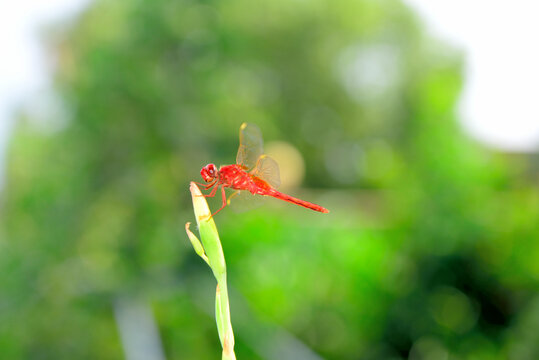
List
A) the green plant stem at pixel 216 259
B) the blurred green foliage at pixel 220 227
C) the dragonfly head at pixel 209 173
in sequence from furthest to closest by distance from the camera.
Result: 1. the blurred green foliage at pixel 220 227
2. the dragonfly head at pixel 209 173
3. the green plant stem at pixel 216 259

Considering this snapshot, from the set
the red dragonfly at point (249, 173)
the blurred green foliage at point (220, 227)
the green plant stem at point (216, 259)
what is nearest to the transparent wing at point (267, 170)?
the red dragonfly at point (249, 173)

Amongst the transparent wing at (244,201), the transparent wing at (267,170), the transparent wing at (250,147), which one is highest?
the transparent wing at (250,147)

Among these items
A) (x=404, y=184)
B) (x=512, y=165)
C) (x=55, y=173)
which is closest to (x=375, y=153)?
(x=404, y=184)

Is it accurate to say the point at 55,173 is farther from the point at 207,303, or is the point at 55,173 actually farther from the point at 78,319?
the point at 207,303

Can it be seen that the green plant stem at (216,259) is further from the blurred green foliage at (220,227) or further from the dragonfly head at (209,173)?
the blurred green foliage at (220,227)

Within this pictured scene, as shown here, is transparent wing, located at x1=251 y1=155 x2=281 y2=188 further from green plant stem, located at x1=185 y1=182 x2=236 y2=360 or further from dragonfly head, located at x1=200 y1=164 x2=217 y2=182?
green plant stem, located at x1=185 y1=182 x2=236 y2=360

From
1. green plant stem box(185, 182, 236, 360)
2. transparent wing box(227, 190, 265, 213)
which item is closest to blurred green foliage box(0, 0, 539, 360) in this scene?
transparent wing box(227, 190, 265, 213)

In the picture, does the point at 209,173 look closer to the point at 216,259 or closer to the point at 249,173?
the point at 249,173
